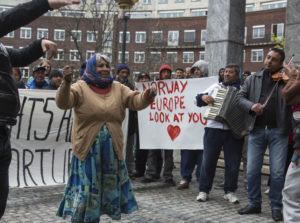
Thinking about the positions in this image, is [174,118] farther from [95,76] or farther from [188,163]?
[95,76]

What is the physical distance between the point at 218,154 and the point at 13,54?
150 inches

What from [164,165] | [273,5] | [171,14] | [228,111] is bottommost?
[164,165]

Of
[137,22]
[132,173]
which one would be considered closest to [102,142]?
[132,173]

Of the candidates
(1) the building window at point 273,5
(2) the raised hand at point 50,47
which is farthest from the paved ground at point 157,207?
(1) the building window at point 273,5

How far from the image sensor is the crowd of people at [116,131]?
302cm

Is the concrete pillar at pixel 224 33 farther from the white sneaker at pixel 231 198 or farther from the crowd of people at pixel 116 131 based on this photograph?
the white sneaker at pixel 231 198

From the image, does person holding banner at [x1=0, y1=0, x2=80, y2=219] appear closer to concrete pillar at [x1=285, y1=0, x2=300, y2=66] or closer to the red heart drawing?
the red heart drawing

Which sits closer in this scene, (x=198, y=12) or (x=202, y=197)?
(x=202, y=197)

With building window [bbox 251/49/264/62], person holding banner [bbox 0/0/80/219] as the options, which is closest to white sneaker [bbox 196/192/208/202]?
person holding banner [bbox 0/0/80/219]

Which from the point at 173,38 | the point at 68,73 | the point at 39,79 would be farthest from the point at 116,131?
the point at 173,38

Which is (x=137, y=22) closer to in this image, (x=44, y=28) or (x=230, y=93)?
(x=44, y=28)

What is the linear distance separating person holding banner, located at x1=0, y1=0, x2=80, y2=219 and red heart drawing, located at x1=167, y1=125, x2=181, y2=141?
14.1ft

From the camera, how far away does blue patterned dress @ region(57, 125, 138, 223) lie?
13.0 feet

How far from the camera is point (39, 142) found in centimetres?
666
